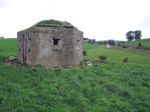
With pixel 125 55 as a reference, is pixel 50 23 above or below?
above

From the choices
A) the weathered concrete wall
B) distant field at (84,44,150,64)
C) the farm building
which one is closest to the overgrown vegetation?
the farm building

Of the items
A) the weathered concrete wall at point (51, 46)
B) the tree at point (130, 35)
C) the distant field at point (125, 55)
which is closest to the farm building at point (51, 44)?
the weathered concrete wall at point (51, 46)

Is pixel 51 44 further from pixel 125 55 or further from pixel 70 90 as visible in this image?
pixel 125 55

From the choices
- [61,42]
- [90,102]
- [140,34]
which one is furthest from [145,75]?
[140,34]

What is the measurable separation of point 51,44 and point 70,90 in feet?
16.9

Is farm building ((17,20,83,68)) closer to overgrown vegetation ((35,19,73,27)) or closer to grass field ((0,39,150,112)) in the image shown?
overgrown vegetation ((35,19,73,27))

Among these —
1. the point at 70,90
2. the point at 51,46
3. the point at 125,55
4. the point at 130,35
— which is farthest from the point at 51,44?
the point at 130,35

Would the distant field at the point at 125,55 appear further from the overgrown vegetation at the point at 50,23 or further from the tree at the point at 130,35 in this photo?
the tree at the point at 130,35

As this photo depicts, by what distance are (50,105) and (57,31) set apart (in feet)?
23.1

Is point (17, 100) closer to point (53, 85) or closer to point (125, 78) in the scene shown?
point (53, 85)

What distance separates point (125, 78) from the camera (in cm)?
1554

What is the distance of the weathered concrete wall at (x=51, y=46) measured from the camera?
648 inches

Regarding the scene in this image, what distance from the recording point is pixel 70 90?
12.2 m

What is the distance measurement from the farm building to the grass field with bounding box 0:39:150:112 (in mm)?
1011
